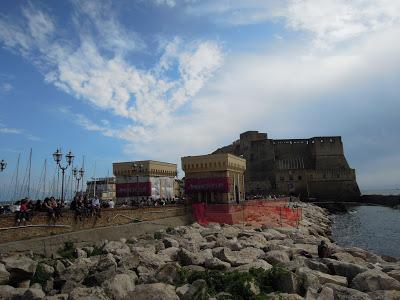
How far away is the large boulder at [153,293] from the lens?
9.64 metres

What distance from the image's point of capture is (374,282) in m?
11.6

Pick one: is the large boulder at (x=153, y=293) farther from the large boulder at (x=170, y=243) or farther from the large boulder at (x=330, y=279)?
the large boulder at (x=170, y=243)

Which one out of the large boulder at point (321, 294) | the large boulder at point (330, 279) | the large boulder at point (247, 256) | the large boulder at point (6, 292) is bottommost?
the large boulder at point (321, 294)

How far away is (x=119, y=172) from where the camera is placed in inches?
1540

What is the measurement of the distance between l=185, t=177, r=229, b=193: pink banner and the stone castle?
1685 inches

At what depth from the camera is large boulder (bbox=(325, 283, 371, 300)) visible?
33.6 ft

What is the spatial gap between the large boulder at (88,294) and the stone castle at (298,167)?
62932 mm

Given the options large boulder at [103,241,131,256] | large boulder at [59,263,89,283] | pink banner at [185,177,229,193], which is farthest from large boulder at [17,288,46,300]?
pink banner at [185,177,229,193]

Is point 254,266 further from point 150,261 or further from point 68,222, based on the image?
point 68,222

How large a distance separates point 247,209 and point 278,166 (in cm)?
4747

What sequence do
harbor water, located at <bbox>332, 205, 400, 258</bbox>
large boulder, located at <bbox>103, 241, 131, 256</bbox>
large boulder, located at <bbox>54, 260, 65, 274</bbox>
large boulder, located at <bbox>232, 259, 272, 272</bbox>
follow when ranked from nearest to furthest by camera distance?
1. large boulder, located at <bbox>232, 259, 272, 272</bbox>
2. large boulder, located at <bbox>54, 260, 65, 274</bbox>
3. large boulder, located at <bbox>103, 241, 131, 256</bbox>
4. harbor water, located at <bbox>332, 205, 400, 258</bbox>

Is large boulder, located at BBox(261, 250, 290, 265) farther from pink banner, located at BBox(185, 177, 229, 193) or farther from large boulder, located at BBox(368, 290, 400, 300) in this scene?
pink banner, located at BBox(185, 177, 229, 193)

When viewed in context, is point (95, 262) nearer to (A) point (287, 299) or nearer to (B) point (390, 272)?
(A) point (287, 299)

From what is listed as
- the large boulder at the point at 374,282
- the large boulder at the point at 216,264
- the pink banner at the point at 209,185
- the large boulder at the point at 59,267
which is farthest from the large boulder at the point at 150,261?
the pink banner at the point at 209,185
